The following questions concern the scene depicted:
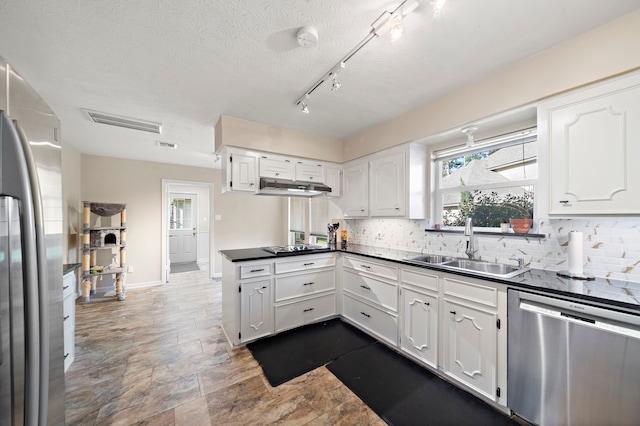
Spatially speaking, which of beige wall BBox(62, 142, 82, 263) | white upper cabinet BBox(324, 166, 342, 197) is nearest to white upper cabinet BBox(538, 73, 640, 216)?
white upper cabinet BBox(324, 166, 342, 197)

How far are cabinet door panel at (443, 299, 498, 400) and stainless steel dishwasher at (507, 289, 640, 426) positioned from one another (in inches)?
4.3

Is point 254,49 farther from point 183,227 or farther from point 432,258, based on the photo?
point 183,227

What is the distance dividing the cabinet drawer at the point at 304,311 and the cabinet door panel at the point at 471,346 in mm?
1464

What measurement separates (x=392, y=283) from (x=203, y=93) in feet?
8.56

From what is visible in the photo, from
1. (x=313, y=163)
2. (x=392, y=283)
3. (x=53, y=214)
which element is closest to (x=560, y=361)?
(x=392, y=283)

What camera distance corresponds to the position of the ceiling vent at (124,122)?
2.73m

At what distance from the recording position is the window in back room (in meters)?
2.22

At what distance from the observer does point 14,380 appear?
2.23 feet

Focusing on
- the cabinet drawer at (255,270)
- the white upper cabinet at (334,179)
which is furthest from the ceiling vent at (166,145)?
the cabinet drawer at (255,270)

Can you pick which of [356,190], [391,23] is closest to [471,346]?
[356,190]

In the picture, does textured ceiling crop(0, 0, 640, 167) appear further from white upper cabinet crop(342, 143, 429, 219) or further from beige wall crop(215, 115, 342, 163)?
white upper cabinet crop(342, 143, 429, 219)

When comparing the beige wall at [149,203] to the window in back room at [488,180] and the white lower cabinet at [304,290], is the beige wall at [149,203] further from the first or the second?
the window in back room at [488,180]

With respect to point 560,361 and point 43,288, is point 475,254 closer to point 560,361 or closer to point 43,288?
point 560,361

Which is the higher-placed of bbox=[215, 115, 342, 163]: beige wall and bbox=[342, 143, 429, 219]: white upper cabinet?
bbox=[215, 115, 342, 163]: beige wall
